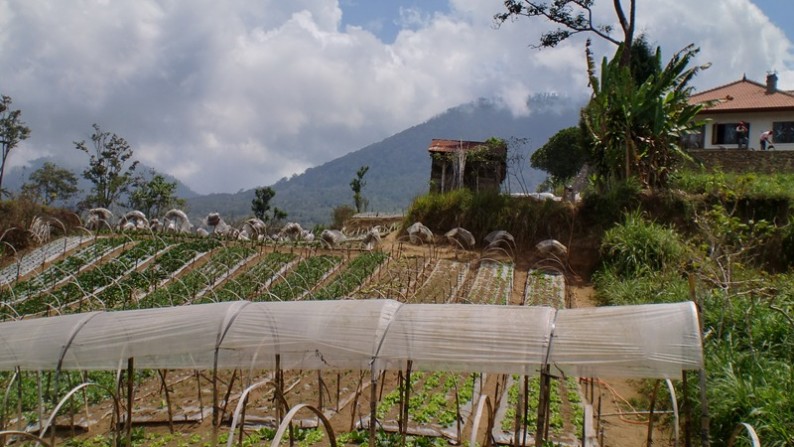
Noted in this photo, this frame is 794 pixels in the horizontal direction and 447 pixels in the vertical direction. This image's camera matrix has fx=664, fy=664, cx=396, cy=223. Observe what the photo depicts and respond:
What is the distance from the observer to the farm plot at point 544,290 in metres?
12.5

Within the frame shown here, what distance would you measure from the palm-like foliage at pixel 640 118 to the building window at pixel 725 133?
35.5 ft

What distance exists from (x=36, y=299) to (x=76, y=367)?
7798mm

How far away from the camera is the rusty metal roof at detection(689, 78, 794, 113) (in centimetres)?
2634

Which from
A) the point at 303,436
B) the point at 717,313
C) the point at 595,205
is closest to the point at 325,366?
the point at 303,436

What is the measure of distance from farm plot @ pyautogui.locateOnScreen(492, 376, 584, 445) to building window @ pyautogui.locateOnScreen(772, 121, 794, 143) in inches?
916

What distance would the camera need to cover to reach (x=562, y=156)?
37.3 m

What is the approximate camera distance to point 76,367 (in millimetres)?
5375

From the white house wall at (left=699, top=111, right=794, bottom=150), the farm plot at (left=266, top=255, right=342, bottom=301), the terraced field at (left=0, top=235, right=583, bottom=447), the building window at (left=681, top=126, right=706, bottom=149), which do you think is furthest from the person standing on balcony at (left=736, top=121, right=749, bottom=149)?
the farm plot at (left=266, top=255, right=342, bottom=301)

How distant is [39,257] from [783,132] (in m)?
26.8

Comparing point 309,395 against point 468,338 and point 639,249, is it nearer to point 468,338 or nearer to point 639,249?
point 468,338

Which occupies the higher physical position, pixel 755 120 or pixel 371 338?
pixel 755 120

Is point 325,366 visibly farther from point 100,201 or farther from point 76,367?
point 100,201

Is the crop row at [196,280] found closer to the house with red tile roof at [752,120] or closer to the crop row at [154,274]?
the crop row at [154,274]

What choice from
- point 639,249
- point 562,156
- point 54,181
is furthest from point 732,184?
point 54,181
